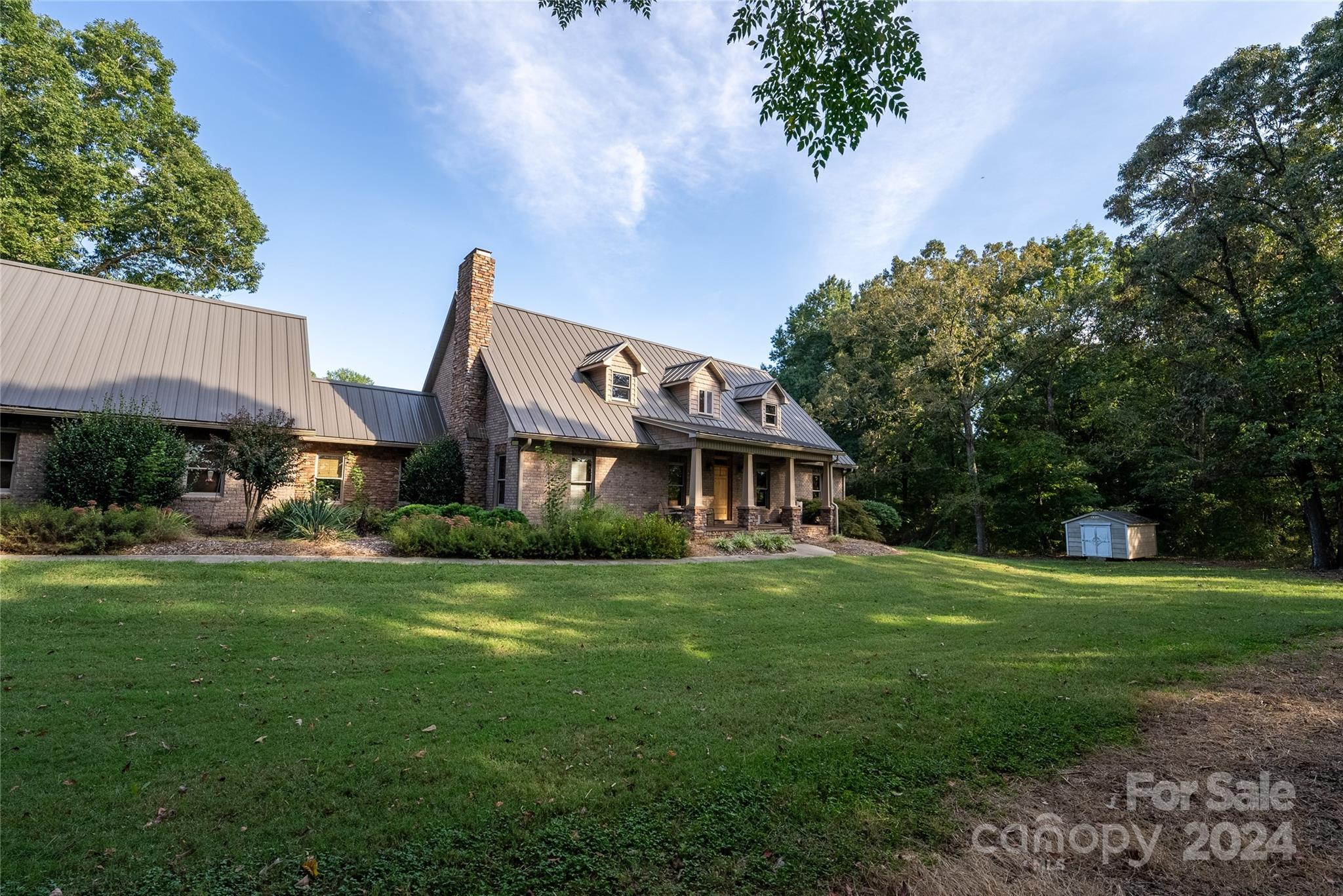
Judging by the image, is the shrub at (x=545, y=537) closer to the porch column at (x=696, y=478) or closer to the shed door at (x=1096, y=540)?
the porch column at (x=696, y=478)

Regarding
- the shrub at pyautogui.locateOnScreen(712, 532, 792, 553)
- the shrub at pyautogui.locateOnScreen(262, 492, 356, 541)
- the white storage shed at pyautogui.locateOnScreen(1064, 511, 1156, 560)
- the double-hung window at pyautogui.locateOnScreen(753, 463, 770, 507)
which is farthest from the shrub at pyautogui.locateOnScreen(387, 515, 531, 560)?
the white storage shed at pyautogui.locateOnScreen(1064, 511, 1156, 560)

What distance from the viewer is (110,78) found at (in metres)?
22.0

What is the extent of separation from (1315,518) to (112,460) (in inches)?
1236

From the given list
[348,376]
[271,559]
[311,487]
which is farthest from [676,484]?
[348,376]

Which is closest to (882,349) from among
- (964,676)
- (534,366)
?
(534,366)

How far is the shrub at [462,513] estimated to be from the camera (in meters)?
13.6

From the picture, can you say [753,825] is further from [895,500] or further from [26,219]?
[895,500]

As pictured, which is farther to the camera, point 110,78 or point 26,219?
point 110,78

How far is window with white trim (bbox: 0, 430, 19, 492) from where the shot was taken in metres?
12.2

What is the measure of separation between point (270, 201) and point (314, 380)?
14.1 metres

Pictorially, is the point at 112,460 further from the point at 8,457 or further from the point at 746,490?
the point at 746,490

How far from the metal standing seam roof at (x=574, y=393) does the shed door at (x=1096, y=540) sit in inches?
399

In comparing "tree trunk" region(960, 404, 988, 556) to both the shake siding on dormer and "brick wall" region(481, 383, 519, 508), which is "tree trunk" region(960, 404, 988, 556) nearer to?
the shake siding on dormer

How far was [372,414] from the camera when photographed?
17766mm
